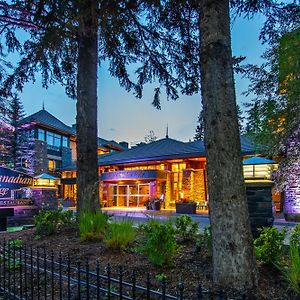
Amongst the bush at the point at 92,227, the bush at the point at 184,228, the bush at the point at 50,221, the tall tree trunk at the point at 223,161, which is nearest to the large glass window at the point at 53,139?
the bush at the point at 50,221

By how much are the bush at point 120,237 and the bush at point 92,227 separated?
727 mm

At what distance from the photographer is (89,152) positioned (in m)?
6.98

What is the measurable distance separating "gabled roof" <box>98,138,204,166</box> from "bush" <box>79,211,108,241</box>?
15716mm

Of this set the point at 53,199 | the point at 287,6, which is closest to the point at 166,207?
the point at 53,199

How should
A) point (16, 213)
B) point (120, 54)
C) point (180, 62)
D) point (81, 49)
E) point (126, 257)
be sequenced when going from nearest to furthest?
point (126, 257) → point (81, 49) → point (180, 62) → point (120, 54) → point (16, 213)

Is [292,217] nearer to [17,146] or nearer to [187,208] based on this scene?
[187,208]

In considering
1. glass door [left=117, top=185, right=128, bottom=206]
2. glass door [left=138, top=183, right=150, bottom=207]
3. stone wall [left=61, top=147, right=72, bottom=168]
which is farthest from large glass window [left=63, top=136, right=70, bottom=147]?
glass door [left=138, top=183, right=150, bottom=207]

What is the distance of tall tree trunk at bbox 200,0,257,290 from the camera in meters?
3.07

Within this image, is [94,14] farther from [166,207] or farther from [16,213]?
[166,207]

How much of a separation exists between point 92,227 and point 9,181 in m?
7.15

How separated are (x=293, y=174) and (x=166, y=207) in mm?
13483

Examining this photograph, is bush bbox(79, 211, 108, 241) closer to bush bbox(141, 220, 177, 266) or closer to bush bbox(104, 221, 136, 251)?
bush bbox(104, 221, 136, 251)

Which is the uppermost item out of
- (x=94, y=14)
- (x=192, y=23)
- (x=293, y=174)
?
(x=192, y=23)

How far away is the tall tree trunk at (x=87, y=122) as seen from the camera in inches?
269
